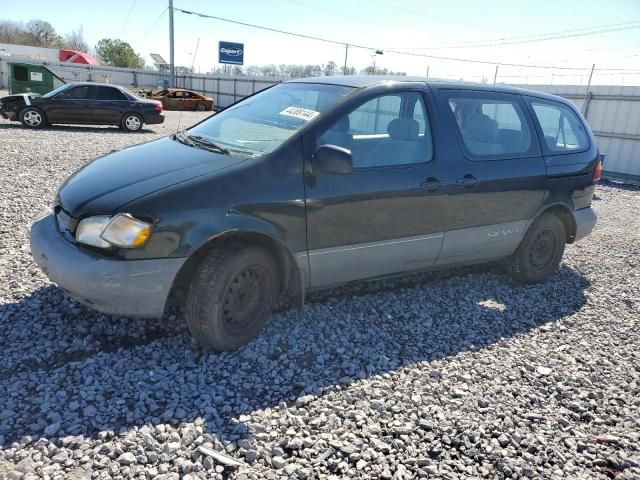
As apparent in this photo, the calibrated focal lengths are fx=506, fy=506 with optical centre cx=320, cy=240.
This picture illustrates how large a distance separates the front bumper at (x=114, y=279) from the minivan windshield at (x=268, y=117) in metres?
1.04

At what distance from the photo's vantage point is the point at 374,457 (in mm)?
2535

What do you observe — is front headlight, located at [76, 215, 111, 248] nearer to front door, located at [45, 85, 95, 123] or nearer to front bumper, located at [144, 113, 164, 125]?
front door, located at [45, 85, 95, 123]

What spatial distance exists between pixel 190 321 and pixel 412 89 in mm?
2490

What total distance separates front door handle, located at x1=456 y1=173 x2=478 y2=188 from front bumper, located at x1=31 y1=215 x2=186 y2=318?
92.4 inches

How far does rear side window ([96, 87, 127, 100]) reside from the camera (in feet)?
51.4

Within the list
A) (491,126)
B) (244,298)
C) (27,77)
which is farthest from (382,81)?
(27,77)

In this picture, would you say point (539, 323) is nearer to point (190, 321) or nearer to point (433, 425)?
point (433, 425)

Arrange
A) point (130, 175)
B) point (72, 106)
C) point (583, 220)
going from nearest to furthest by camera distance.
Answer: point (130, 175) → point (583, 220) → point (72, 106)

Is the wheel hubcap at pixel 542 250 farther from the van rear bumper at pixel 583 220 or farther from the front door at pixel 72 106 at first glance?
the front door at pixel 72 106

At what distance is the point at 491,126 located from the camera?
4.55 m

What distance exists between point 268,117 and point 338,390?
211 centimetres

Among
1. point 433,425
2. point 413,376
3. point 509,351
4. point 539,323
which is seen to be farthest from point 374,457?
point 539,323

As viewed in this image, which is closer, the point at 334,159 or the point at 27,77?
the point at 334,159

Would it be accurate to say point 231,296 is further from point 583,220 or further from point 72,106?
point 72,106
